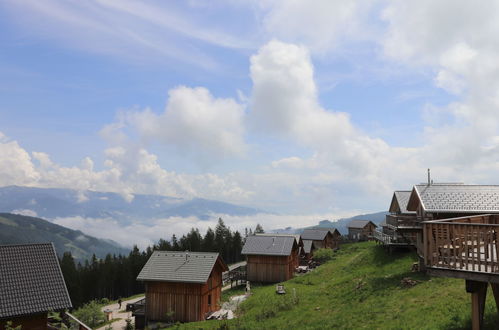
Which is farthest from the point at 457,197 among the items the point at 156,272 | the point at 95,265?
the point at 95,265

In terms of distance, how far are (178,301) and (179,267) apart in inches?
133

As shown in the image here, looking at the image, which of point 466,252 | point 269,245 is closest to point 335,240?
point 269,245

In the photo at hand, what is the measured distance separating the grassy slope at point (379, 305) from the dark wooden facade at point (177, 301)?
464 centimetres

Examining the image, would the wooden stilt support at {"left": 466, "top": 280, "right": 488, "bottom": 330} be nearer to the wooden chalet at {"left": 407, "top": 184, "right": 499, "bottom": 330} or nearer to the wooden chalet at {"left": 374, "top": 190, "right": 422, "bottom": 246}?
the wooden chalet at {"left": 407, "top": 184, "right": 499, "bottom": 330}

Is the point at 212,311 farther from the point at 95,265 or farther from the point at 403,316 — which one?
the point at 95,265

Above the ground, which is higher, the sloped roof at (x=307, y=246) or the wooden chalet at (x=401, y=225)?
the wooden chalet at (x=401, y=225)

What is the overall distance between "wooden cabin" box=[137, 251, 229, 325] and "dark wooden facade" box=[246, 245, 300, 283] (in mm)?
15222

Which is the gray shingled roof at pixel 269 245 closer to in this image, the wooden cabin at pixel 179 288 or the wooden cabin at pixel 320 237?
the wooden cabin at pixel 179 288

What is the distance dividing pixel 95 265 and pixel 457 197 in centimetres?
7803

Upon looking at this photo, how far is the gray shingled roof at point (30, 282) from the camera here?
59.4 ft

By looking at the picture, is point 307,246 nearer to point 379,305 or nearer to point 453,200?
point 453,200

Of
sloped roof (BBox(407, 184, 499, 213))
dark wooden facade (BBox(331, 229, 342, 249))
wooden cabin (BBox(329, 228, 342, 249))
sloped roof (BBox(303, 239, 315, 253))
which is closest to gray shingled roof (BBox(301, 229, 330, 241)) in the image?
wooden cabin (BBox(329, 228, 342, 249))

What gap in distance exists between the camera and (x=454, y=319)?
1477 cm

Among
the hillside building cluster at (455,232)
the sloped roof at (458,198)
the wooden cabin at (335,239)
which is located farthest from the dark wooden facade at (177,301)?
the wooden cabin at (335,239)
